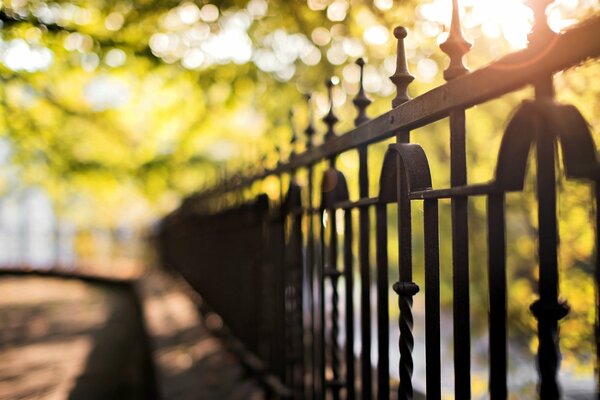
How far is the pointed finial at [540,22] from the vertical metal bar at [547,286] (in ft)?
0.35

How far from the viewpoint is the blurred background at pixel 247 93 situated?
4816 mm

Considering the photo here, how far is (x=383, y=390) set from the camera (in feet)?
6.39

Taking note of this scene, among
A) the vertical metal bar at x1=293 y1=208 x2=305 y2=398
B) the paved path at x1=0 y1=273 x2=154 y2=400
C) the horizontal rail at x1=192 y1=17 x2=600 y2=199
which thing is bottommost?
the paved path at x1=0 y1=273 x2=154 y2=400

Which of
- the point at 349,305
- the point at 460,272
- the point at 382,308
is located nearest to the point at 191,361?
the point at 349,305

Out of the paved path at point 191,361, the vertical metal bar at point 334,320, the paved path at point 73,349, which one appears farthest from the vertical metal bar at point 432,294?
the paved path at point 73,349

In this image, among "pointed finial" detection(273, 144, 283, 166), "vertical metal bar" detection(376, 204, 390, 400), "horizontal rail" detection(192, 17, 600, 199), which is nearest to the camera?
"horizontal rail" detection(192, 17, 600, 199)

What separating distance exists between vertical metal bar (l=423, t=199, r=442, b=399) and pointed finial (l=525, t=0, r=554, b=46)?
0.54 meters

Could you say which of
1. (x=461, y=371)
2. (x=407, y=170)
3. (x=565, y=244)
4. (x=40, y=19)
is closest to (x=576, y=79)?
(x=565, y=244)

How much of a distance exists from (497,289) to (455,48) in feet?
1.91

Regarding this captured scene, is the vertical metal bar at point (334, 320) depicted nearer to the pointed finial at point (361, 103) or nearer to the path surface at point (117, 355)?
the pointed finial at point (361, 103)

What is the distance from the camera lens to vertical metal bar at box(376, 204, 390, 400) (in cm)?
194

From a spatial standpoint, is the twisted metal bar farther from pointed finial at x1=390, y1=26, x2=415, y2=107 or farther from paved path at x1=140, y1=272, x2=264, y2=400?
paved path at x1=140, y1=272, x2=264, y2=400

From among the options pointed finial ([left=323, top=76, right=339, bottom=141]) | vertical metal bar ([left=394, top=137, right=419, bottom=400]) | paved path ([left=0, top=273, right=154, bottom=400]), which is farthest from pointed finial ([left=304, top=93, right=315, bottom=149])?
paved path ([left=0, top=273, right=154, bottom=400])

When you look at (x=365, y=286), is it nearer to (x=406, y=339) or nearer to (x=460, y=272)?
(x=406, y=339)
